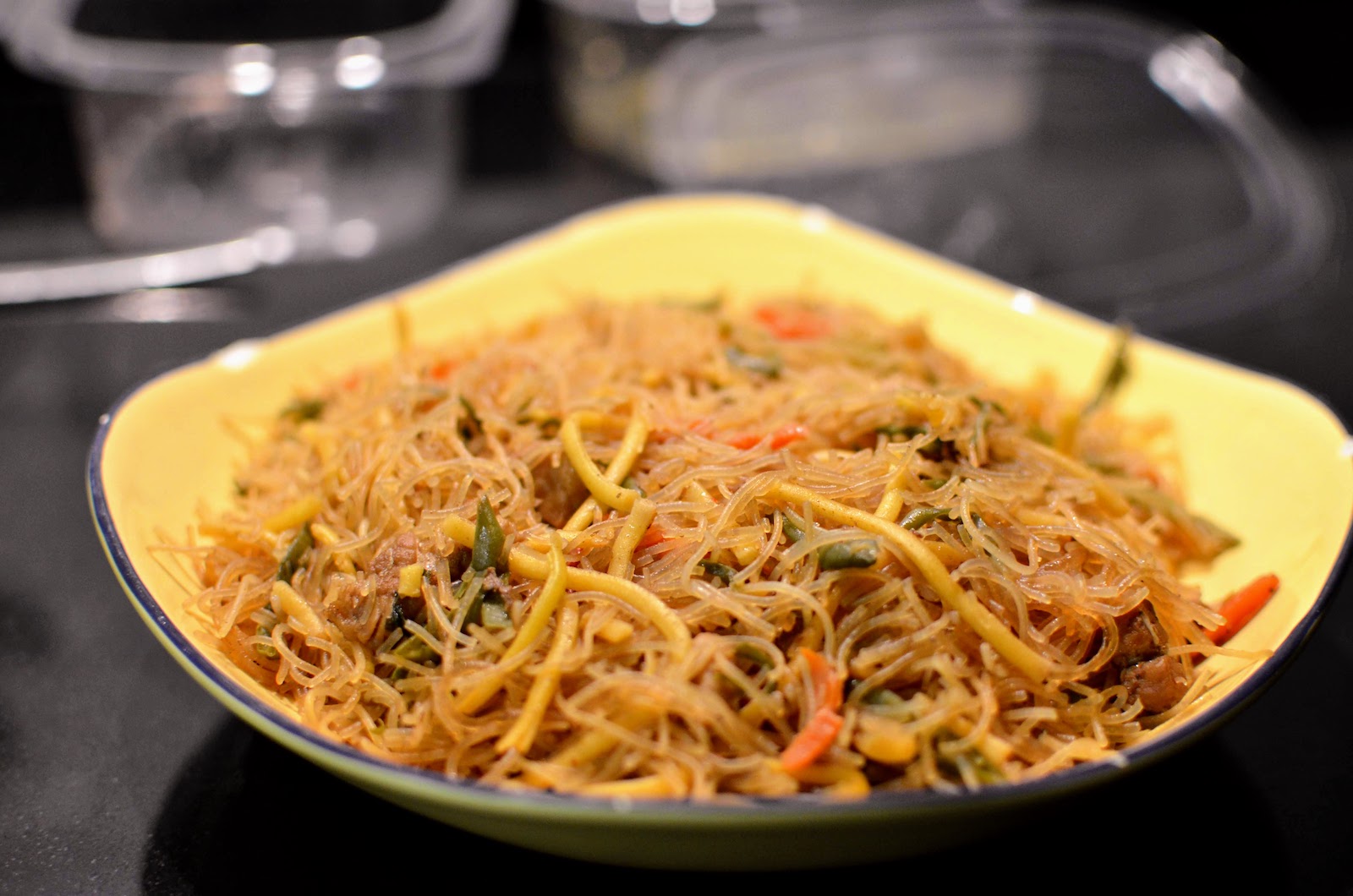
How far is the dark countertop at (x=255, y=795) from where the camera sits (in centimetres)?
169

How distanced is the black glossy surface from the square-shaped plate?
17 cm

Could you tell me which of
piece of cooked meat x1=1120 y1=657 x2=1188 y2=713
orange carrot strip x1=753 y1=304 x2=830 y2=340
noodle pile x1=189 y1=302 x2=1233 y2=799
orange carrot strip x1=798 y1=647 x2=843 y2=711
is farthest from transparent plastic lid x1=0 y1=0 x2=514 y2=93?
piece of cooked meat x1=1120 y1=657 x2=1188 y2=713

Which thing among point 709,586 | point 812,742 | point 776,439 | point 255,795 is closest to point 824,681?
point 812,742

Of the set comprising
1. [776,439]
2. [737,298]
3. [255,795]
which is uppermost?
[776,439]

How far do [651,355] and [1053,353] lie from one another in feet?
3.83

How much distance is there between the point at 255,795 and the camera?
6.01 ft

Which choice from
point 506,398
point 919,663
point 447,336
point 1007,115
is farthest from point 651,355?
point 1007,115

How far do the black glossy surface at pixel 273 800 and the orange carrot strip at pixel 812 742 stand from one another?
292 millimetres

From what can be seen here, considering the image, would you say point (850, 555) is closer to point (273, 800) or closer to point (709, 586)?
point (709, 586)

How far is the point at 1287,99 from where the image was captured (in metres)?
5.75

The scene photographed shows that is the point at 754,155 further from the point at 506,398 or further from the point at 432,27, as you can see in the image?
the point at 506,398

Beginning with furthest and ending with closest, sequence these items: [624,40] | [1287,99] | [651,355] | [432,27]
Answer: [1287,99]
[624,40]
[432,27]
[651,355]

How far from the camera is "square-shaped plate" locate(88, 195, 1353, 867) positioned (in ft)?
4.23

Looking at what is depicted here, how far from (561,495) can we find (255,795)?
2.41ft
